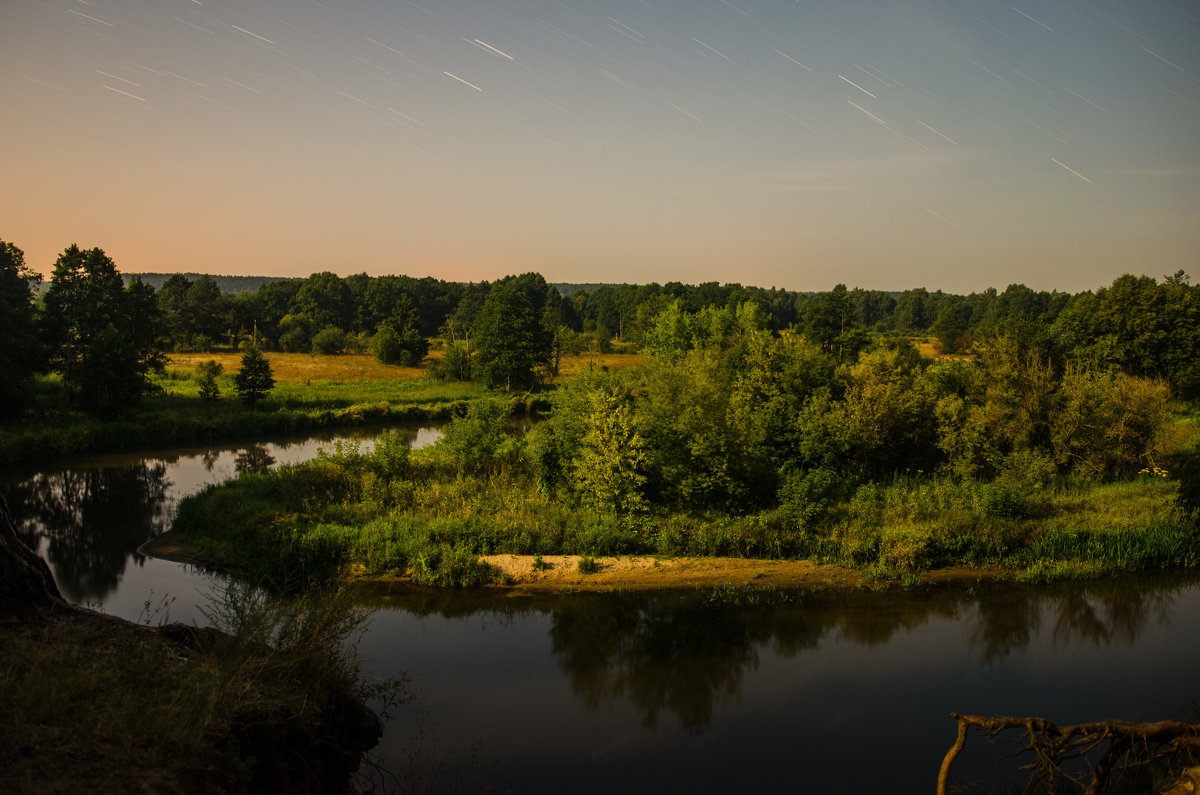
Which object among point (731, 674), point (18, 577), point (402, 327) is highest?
point (402, 327)

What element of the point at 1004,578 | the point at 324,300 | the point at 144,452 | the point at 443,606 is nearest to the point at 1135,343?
the point at 1004,578

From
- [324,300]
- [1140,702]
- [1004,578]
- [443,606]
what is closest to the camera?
[1140,702]

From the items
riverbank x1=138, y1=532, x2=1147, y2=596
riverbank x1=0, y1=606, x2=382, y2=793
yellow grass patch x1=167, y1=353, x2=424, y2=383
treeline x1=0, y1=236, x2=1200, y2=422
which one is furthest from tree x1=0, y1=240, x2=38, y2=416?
riverbank x1=0, y1=606, x2=382, y2=793

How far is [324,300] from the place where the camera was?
270 feet

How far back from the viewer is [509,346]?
53188 mm

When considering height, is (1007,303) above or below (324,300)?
above

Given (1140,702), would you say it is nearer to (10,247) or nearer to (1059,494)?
(1059,494)

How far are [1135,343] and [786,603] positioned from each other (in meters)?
38.0

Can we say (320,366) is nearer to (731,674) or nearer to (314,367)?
(314,367)

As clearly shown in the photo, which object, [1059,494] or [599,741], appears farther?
[1059,494]

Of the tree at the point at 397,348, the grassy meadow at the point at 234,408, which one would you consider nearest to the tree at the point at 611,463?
the grassy meadow at the point at 234,408

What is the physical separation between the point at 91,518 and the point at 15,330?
1774 cm

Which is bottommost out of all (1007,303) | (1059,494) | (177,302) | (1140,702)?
(1140,702)

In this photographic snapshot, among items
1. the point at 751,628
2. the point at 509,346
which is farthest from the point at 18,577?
the point at 509,346
